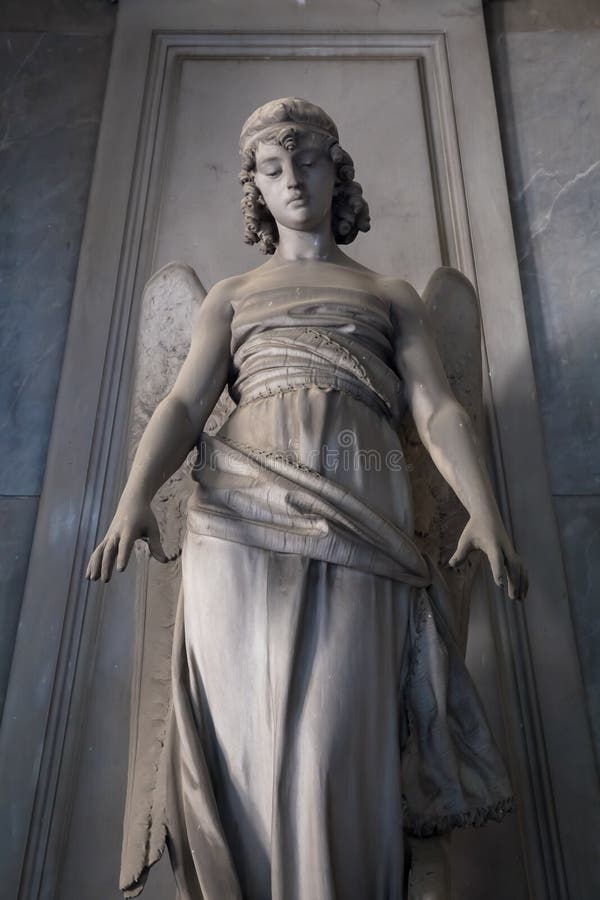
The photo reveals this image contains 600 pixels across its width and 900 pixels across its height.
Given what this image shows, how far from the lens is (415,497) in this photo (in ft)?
9.74

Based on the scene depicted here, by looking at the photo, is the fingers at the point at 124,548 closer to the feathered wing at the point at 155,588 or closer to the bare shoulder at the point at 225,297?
the feathered wing at the point at 155,588

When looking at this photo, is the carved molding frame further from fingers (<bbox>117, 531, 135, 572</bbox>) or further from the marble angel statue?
fingers (<bbox>117, 531, 135, 572</bbox>)

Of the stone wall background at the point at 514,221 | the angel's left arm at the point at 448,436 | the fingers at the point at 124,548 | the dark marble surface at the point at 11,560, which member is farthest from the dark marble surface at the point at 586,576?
the dark marble surface at the point at 11,560

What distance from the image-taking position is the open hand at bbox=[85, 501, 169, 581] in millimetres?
2342

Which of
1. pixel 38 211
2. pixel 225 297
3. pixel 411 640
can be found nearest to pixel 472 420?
pixel 225 297

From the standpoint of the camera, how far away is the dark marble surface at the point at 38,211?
3717 millimetres

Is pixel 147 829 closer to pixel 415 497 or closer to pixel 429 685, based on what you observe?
pixel 429 685

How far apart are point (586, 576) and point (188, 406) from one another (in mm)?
1486

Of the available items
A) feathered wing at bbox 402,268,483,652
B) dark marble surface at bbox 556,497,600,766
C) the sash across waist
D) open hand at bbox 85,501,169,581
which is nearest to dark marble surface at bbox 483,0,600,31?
feathered wing at bbox 402,268,483,652

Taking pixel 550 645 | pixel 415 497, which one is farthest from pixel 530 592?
pixel 415 497

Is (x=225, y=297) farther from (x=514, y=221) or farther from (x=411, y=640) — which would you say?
(x=514, y=221)

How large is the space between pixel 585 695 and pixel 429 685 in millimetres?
1108

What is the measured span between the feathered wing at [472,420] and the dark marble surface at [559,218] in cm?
60

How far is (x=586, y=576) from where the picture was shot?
3449 mm
